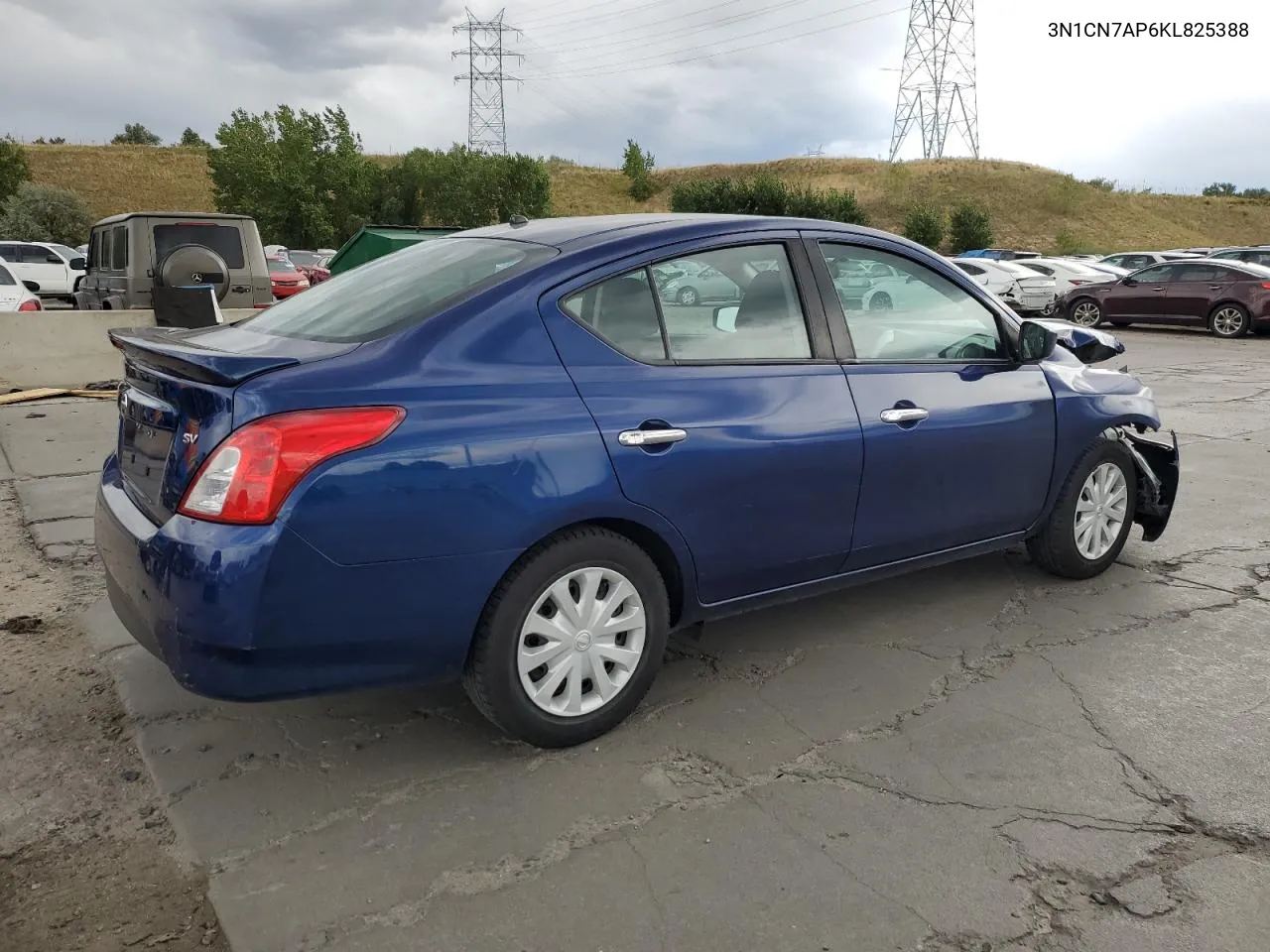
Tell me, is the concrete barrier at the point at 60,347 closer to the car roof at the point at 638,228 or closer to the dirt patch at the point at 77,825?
the dirt patch at the point at 77,825

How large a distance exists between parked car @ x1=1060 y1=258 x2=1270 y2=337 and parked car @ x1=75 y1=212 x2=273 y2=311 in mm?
16666

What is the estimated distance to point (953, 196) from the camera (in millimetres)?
66250

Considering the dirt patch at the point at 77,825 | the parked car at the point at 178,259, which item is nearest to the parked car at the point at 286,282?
the parked car at the point at 178,259

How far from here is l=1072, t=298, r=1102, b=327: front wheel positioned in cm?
2167

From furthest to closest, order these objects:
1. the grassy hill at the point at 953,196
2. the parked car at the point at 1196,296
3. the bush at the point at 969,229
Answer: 1. the grassy hill at the point at 953,196
2. the bush at the point at 969,229
3. the parked car at the point at 1196,296

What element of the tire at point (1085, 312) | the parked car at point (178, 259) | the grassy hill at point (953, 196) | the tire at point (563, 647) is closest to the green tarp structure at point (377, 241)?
the parked car at point (178, 259)

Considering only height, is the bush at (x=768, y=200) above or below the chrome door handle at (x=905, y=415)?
above

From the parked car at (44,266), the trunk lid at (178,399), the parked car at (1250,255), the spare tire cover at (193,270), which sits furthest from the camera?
the parked car at (1250,255)

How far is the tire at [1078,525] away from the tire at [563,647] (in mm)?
A: 2208

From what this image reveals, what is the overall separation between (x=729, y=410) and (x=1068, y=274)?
2264 cm

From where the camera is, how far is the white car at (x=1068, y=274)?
23.0m

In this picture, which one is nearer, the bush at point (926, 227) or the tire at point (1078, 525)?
the tire at point (1078, 525)

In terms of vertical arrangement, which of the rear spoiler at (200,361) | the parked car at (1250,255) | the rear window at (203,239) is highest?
the parked car at (1250,255)

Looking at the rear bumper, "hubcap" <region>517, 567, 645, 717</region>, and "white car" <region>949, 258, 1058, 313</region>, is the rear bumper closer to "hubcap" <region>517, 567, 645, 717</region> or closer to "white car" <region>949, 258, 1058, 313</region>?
"hubcap" <region>517, 567, 645, 717</region>
